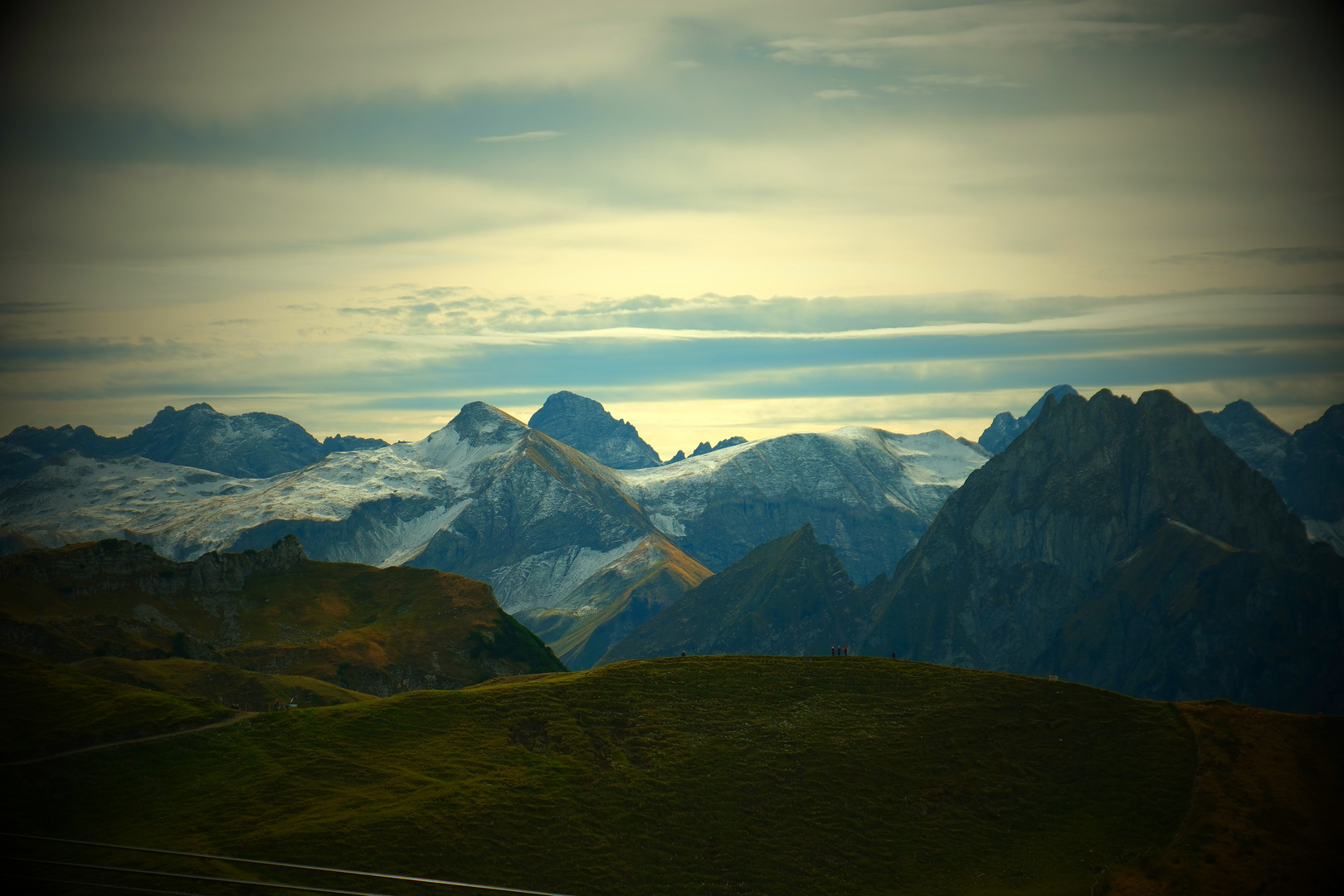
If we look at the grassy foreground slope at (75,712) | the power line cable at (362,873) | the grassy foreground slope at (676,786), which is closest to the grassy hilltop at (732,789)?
the grassy foreground slope at (676,786)

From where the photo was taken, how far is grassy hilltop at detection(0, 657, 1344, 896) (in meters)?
133

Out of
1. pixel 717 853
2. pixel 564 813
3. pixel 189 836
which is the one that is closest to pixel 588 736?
pixel 564 813

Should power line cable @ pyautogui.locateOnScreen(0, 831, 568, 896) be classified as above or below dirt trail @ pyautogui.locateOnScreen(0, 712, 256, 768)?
below

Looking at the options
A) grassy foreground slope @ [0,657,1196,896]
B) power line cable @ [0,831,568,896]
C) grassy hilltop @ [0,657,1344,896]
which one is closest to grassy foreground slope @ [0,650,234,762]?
grassy hilltop @ [0,657,1344,896]

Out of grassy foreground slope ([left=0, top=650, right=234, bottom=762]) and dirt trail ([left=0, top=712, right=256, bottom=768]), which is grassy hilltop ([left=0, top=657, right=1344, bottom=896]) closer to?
dirt trail ([left=0, top=712, right=256, bottom=768])

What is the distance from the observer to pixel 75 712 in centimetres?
16062

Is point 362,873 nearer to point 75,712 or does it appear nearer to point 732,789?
point 732,789

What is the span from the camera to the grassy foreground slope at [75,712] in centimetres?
15162

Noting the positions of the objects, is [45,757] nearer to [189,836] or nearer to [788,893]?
[189,836]

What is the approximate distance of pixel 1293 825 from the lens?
463 ft

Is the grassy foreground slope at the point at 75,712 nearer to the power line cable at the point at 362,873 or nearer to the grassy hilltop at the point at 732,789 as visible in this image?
the grassy hilltop at the point at 732,789

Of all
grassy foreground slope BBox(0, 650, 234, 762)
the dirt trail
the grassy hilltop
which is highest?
grassy foreground slope BBox(0, 650, 234, 762)

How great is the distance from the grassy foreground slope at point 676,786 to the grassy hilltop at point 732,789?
1.27 ft

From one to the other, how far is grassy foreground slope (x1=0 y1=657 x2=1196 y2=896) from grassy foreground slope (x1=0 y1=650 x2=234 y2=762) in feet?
19.2
